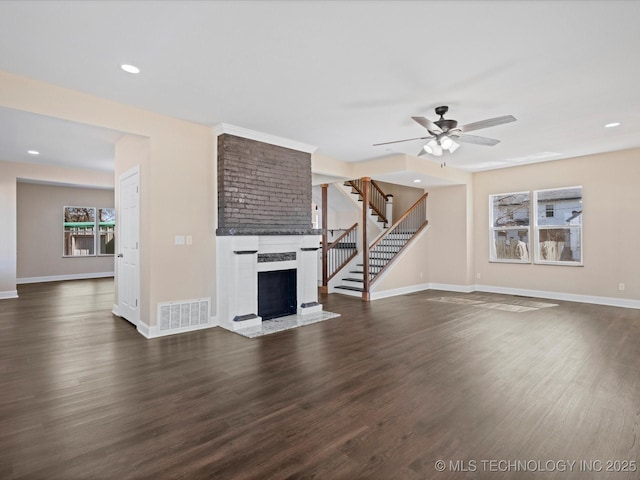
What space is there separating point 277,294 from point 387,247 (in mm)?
4034

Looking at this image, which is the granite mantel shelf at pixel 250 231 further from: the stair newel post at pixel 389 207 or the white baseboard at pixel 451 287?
the stair newel post at pixel 389 207

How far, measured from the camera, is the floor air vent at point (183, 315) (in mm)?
4562

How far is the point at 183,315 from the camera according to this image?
4754mm

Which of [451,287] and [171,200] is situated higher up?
[171,200]

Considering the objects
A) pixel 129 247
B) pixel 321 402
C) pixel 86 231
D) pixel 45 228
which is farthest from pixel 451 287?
pixel 45 228

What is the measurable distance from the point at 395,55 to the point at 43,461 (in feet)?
12.7

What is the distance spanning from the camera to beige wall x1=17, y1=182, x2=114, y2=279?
9125 millimetres

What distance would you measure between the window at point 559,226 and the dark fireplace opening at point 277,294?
544 cm

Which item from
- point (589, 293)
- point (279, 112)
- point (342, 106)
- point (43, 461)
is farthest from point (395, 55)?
point (589, 293)

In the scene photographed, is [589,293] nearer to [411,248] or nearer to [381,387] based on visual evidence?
[411,248]

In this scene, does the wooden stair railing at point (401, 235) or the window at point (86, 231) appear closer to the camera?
the wooden stair railing at point (401, 235)

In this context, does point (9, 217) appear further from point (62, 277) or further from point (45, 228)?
point (62, 277)

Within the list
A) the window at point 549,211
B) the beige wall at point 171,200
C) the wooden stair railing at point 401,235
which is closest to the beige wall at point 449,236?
the wooden stair railing at point 401,235

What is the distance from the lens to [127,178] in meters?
5.22
